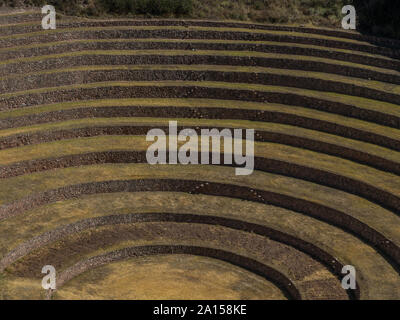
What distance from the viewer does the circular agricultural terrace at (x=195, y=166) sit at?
23.4 meters

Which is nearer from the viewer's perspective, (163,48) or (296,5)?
(163,48)

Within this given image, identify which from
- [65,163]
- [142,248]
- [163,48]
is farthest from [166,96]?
[142,248]

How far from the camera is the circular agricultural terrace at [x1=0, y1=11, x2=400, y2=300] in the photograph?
23.4 meters

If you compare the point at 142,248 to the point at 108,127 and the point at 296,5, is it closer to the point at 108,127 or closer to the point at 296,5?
Result: the point at 108,127

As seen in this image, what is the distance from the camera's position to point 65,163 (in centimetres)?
2814

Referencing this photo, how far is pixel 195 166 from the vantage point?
94.6 feet

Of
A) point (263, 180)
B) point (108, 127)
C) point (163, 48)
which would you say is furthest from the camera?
point (163, 48)

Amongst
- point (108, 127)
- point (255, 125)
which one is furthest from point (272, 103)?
point (108, 127)

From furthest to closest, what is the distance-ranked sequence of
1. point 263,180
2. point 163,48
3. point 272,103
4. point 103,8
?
point 103,8 → point 163,48 → point 272,103 → point 263,180

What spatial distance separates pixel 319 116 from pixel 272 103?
2689mm

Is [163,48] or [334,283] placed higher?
[163,48]

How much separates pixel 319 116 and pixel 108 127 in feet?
32.0

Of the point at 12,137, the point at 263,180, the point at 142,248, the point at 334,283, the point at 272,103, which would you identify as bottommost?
the point at 334,283

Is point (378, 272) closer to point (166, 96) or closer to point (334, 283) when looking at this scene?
point (334, 283)
